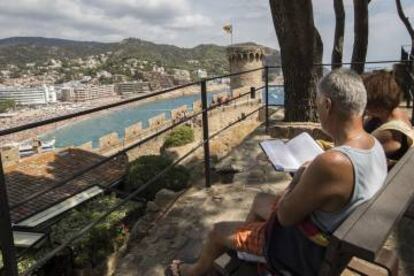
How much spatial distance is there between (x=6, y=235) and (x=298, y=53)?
4443 millimetres

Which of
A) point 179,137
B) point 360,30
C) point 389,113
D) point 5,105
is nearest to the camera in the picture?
point 389,113

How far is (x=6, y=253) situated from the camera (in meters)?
1.60

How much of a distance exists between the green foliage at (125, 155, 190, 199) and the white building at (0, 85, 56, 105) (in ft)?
316

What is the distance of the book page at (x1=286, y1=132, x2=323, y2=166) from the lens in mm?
2061

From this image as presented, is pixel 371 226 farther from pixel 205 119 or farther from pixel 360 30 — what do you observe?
pixel 360 30

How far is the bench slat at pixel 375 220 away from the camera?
1133mm

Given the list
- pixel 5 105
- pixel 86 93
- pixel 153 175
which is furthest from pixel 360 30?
pixel 5 105

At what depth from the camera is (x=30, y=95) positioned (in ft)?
325

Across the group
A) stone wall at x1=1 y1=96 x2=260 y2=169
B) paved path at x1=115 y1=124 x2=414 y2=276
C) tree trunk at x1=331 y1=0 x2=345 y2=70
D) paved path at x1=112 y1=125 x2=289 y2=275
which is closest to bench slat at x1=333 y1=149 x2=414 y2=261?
paved path at x1=115 y1=124 x2=414 y2=276

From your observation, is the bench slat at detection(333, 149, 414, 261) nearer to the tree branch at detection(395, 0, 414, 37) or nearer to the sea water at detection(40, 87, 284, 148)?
the tree branch at detection(395, 0, 414, 37)

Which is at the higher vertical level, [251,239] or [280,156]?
[280,156]

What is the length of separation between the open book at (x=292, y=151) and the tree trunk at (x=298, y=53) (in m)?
3.26

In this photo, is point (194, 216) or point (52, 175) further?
point (52, 175)

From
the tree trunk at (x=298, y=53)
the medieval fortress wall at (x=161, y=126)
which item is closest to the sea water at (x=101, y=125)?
the medieval fortress wall at (x=161, y=126)
